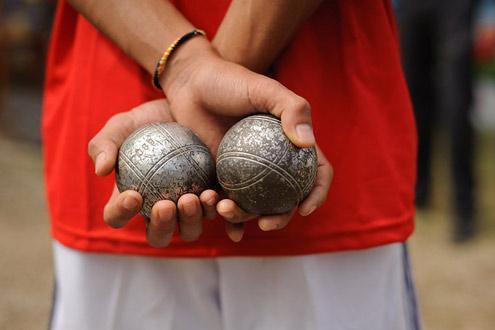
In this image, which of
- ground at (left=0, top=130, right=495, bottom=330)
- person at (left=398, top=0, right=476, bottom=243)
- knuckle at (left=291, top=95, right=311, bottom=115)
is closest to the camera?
knuckle at (left=291, top=95, right=311, bottom=115)

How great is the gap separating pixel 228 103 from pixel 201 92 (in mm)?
80

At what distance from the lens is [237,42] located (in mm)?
1497

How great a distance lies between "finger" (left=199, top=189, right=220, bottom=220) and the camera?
55.3 inches

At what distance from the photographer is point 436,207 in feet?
17.6

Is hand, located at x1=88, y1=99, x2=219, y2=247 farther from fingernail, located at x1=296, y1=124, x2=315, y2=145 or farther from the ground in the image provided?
the ground

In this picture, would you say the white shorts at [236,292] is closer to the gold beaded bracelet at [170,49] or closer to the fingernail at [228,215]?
the fingernail at [228,215]

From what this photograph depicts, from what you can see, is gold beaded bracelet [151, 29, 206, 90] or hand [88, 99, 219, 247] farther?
gold beaded bracelet [151, 29, 206, 90]

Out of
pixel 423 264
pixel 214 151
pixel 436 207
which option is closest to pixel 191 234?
pixel 214 151

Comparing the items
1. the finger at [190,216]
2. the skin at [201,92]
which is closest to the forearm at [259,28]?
the skin at [201,92]

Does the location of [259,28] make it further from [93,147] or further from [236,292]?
[236,292]

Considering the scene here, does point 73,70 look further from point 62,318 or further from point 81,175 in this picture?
point 62,318

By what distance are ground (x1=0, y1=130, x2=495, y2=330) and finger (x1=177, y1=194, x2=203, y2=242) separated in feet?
7.95

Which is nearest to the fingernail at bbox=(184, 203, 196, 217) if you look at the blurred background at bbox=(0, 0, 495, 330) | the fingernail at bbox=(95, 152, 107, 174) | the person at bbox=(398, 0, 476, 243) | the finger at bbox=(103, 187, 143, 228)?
the finger at bbox=(103, 187, 143, 228)

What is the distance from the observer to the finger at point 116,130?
4.67 ft
